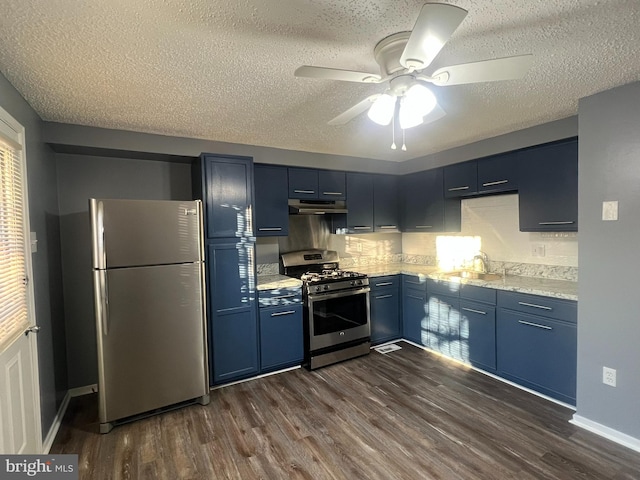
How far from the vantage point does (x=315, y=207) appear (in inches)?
141

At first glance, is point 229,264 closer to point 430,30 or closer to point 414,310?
point 414,310

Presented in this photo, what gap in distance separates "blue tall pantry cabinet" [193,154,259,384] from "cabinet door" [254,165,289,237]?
0.24 m

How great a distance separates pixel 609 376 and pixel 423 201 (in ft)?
8.02

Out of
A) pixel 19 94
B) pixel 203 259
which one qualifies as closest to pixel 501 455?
pixel 203 259

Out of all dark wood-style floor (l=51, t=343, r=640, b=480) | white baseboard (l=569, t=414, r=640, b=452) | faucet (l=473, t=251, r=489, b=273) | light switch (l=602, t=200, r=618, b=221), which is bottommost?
dark wood-style floor (l=51, t=343, r=640, b=480)

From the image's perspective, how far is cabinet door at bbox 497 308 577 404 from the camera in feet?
8.23

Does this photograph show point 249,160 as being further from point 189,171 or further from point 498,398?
point 498,398

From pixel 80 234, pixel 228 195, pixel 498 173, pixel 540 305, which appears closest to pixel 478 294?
pixel 540 305

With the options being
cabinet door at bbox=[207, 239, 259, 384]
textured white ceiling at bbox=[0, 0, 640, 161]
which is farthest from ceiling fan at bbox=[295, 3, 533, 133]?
cabinet door at bbox=[207, 239, 259, 384]

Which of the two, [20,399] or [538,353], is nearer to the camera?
[20,399]

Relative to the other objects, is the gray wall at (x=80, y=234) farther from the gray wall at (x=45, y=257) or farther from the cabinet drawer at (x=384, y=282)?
the cabinet drawer at (x=384, y=282)

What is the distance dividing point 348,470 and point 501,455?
3.24ft

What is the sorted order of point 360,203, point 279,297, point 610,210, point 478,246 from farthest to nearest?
point 360,203 < point 478,246 < point 279,297 < point 610,210

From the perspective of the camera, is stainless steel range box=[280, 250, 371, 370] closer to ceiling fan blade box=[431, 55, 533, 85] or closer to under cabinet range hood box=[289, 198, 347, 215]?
under cabinet range hood box=[289, 198, 347, 215]
